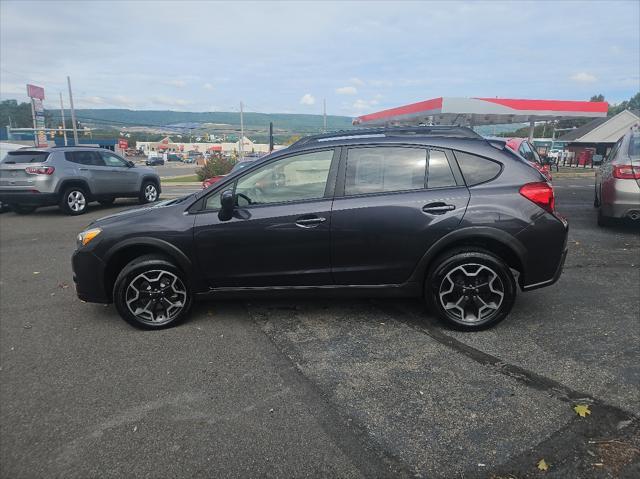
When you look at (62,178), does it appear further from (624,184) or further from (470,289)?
(624,184)

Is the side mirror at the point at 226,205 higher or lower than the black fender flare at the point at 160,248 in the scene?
higher

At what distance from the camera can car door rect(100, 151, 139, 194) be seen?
12039 millimetres

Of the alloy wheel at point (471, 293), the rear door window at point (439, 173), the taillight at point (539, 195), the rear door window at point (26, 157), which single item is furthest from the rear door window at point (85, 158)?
the taillight at point (539, 195)

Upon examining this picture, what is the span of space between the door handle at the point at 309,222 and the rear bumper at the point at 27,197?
9.26 m

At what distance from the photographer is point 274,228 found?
387 centimetres

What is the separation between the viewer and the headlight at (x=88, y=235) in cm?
409

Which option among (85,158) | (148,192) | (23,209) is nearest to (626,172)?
(85,158)

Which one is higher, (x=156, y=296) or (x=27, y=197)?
(x=27, y=197)

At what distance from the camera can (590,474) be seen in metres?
2.18

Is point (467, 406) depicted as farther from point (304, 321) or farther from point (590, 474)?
point (304, 321)

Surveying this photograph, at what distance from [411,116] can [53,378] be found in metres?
31.7

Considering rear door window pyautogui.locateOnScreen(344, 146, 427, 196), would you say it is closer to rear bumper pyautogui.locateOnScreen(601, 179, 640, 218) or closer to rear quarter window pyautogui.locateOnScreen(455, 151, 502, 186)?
rear quarter window pyautogui.locateOnScreen(455, 151, 502, 186)

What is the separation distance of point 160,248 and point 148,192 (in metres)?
10.3

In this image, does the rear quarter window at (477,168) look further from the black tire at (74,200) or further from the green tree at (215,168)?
the green tree at (215,168)
